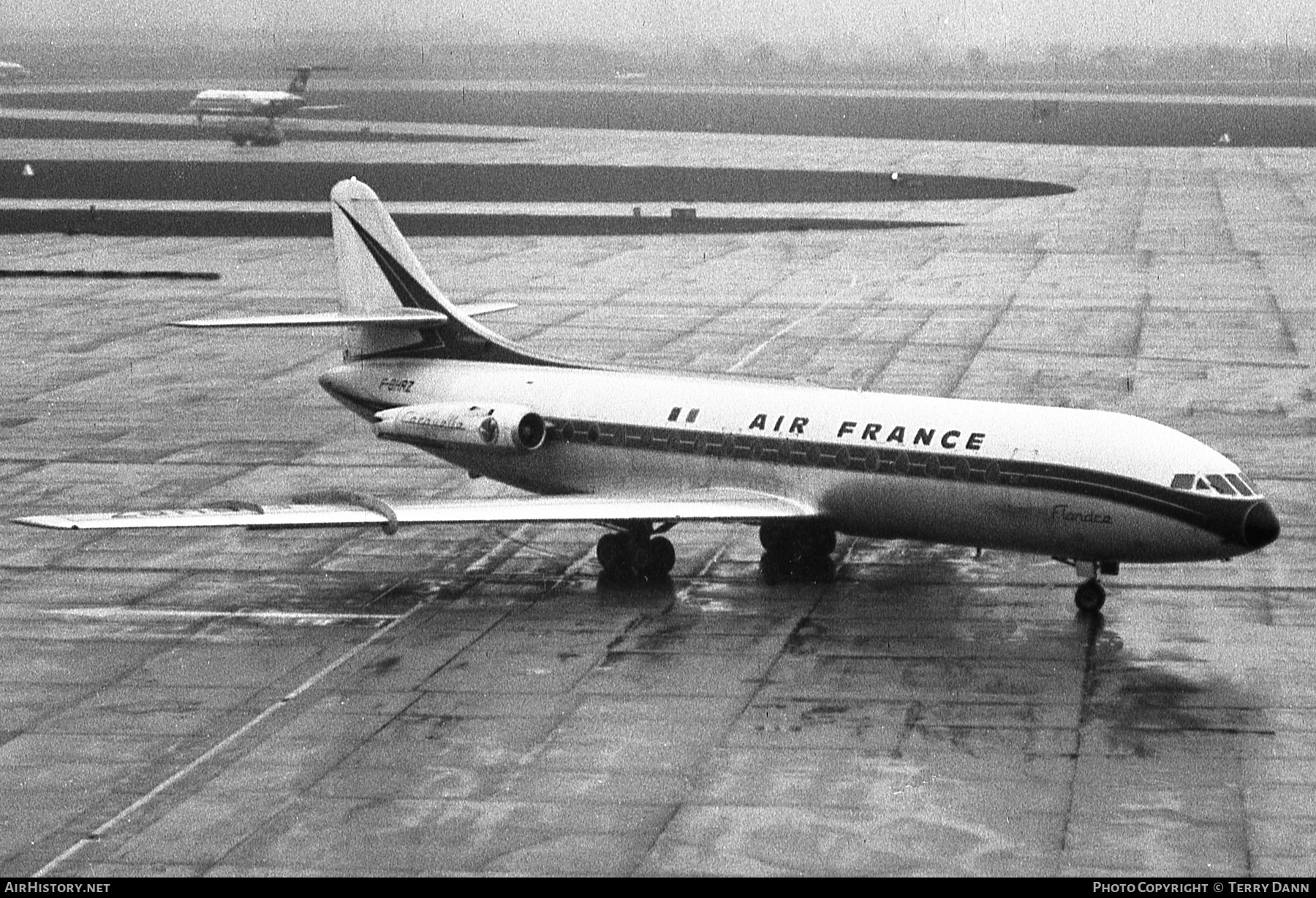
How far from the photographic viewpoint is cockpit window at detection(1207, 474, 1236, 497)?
105 ft

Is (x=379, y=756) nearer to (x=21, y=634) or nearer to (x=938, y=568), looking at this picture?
(x=21, y=634)

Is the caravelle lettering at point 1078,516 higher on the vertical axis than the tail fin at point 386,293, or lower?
lower

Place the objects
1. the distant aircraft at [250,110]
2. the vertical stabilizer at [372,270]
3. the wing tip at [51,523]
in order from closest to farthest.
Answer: the wing tip at [51,523] → the vertical stabilizer at [372,270] → the distant aircraft at [250,110]

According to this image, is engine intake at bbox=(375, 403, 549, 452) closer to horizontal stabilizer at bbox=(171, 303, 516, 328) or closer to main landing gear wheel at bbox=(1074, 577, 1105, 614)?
horizontal stabilizer at bbox=(171, 303, 516, 328)

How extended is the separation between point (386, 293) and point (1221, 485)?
667 inches

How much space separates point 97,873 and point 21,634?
10664mm

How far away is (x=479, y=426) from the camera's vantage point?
1496 inches

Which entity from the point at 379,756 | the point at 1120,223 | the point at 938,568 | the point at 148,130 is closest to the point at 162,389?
the point at 938,568

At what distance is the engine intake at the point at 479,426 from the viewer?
3791 centimetres

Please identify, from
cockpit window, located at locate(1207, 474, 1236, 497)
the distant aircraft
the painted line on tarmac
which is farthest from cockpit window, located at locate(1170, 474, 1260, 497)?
the distant aircraft

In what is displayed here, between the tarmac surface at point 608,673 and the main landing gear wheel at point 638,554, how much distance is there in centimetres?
44

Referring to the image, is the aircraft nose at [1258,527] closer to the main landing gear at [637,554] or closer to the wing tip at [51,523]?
the main landing gear at [637,554]

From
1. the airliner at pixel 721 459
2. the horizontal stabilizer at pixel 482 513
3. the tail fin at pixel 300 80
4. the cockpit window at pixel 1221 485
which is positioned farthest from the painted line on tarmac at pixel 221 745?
the tail fin at pixel 300 80

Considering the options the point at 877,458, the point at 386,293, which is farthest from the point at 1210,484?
the point at 386,293
